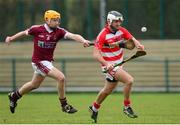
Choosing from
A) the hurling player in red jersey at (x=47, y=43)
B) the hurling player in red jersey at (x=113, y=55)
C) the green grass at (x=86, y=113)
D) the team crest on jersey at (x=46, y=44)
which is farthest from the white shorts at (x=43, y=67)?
the hurling player in red jersey at (x=113, y=55)

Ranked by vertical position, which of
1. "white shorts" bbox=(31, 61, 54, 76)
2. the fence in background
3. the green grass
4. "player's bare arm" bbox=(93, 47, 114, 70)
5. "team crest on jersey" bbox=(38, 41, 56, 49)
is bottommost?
the fence in background

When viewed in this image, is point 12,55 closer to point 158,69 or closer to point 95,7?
point 95,7

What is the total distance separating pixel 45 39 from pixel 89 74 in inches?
544

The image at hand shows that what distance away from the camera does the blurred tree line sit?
29.1 m

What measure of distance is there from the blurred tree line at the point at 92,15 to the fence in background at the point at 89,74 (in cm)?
113

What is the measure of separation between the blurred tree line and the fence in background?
3.72ft

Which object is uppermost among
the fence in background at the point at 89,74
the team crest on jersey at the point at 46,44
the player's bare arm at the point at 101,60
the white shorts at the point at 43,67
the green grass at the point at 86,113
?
the team crest on jersey at the point at 46,44

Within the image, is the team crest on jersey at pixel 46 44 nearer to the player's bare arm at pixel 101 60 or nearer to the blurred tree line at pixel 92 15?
the player's bare arm at pixel 101 60

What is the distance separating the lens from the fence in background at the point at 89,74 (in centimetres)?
2855

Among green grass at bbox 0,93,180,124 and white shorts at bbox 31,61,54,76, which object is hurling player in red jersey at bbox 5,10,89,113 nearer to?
white shorts at bbox 31,61,54,76

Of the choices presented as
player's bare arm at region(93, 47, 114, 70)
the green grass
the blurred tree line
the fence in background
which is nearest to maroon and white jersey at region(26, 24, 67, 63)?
player's bare arm at region(93, 47, 114, 70)

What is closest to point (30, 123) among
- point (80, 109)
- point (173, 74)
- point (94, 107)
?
point (94, 107)

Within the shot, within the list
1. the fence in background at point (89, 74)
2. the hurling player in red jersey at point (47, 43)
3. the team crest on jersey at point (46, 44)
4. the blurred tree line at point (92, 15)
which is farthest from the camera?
the blurred tree line at point (92, 15)

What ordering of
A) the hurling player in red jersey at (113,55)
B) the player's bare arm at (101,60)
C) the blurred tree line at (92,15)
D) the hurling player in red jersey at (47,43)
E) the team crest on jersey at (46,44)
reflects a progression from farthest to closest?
the blurred tree line at (92,15), the team crest on jersey at (46,44), the hurling player in red jersey at (47,43), the hurling player in red jersey at (113,55), the player's bare arm at (101,60)
